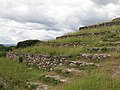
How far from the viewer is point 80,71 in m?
18.5

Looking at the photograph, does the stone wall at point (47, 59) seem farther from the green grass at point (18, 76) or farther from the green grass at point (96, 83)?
the green grass at point (96, 83)

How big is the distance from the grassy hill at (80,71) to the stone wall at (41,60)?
→ 1.58 feet

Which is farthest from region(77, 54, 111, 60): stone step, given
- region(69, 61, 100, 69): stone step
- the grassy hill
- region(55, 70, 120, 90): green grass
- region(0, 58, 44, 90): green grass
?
region(55, 70, 120, 90): green grass

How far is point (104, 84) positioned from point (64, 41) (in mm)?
14839

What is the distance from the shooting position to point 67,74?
1864 centimetres

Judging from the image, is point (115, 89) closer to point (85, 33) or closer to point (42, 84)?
point (42, 84)

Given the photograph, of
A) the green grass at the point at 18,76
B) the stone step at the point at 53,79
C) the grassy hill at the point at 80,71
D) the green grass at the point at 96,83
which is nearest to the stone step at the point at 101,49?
the grassy hill at the point at 80,71

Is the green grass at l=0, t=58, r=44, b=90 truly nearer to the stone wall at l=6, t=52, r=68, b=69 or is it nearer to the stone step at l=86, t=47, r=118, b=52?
the stone wall at l=6, t=52, r=68, b=69

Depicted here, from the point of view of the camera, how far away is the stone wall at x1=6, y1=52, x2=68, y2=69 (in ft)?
72.4

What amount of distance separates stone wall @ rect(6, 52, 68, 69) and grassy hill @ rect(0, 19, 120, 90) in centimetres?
48

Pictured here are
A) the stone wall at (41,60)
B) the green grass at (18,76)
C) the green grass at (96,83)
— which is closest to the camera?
the green grass at (96,83)

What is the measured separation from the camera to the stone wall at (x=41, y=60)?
72.4 ft

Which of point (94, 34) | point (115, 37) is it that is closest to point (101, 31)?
point (94, 34)

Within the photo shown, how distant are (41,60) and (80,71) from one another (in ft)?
20.1
